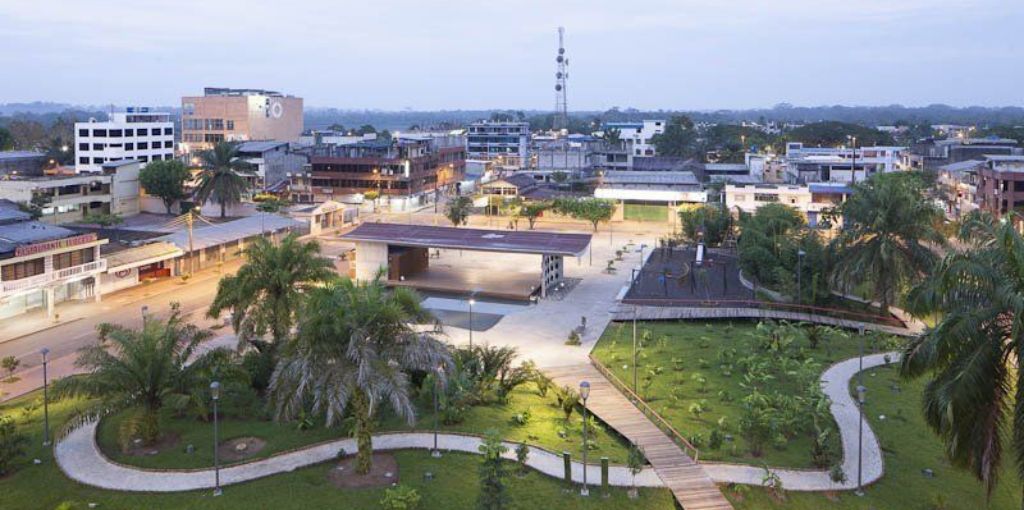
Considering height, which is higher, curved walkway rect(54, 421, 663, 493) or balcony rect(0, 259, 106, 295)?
balcony rect(0, 259, 106, 295)

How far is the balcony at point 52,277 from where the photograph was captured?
3965 centimetres

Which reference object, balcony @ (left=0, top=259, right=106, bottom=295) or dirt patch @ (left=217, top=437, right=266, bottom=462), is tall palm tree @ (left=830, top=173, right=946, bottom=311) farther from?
balcony @ (left=0, top=259, right=106, bottom=295)

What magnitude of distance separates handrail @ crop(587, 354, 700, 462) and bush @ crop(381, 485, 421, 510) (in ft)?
27.0

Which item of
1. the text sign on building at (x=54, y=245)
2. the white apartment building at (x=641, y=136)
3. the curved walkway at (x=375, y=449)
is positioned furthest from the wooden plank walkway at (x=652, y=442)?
the white apartment building at (x=641, y=136)

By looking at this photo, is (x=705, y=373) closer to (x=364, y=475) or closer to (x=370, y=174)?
(x=364, y=475)

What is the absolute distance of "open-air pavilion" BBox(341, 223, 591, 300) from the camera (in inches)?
1887

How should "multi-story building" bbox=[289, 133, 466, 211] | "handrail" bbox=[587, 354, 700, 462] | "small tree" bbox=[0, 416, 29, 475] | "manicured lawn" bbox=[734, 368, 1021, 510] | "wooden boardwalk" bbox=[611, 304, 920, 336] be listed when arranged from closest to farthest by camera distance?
"manicured lawn" bbox=[734, 368, 1021, 510] < "small tree" bbox=[0, 416, 29, 475] < "handrail" bbox=[587, 354, 700, 462] < "wooden boardwalk" bbox=[611, 304, 920, 336] < "multi-story building" bbox=[289, 133, 466, 211]

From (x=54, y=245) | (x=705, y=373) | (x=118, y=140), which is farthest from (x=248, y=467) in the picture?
(x=118, y=140)

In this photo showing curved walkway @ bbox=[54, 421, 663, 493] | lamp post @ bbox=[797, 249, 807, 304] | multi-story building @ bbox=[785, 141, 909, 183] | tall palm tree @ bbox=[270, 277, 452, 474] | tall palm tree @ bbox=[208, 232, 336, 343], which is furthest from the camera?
multi-story building @ bbox=[785, 141, 909, 183]

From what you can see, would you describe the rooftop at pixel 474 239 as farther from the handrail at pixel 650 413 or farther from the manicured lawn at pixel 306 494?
the manicured lawn at pixel 306 494

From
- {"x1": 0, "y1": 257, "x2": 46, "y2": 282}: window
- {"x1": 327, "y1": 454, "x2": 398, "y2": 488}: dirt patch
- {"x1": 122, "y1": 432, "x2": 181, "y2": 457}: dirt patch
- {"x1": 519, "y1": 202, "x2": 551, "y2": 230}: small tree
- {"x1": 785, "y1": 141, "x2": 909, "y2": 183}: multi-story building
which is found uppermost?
{"x1": 785, "y1": 141, "x2": 909, "y2": 183}: multi-story building

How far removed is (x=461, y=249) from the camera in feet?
163

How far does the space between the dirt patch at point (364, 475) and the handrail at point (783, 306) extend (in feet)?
75.8

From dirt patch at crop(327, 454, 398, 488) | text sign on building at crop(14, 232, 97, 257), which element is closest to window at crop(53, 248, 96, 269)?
text sign on building at crop(14, 232, 97, 257)
